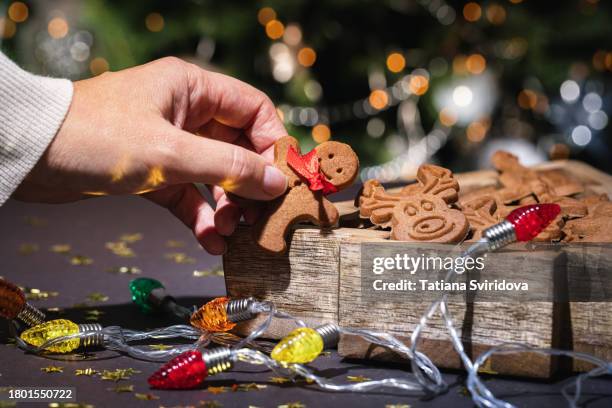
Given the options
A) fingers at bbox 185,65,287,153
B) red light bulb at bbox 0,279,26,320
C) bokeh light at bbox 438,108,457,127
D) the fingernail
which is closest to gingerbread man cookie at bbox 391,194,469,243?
the fingernail

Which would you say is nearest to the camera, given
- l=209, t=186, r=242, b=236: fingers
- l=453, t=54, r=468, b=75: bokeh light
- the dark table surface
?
the dark table surface

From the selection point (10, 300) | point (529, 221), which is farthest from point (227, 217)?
point (529, 221)

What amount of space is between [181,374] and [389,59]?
236 cm

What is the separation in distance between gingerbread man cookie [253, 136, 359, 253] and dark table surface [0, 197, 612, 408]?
183mm

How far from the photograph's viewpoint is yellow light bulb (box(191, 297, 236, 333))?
3.39 ft

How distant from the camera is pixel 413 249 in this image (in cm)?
96

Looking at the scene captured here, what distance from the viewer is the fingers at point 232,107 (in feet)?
3.72

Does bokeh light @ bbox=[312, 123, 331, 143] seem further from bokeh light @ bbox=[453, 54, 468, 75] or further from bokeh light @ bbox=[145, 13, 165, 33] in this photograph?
bokeh light @ bbox=[145, 13, 165, 33]

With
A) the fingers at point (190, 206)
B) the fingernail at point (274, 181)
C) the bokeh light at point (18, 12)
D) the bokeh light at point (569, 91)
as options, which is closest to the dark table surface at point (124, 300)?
the fingers at point (190, 206)

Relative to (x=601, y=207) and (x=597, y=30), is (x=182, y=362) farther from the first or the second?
(x=597, y=30)

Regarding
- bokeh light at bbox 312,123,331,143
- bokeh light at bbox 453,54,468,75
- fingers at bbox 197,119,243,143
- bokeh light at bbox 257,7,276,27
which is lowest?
fingers at bbox 197,119,243,143

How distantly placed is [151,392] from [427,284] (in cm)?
36

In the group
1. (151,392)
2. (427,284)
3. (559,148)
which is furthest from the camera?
(559,148)

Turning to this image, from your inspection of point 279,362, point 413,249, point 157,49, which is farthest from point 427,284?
point 157,49
